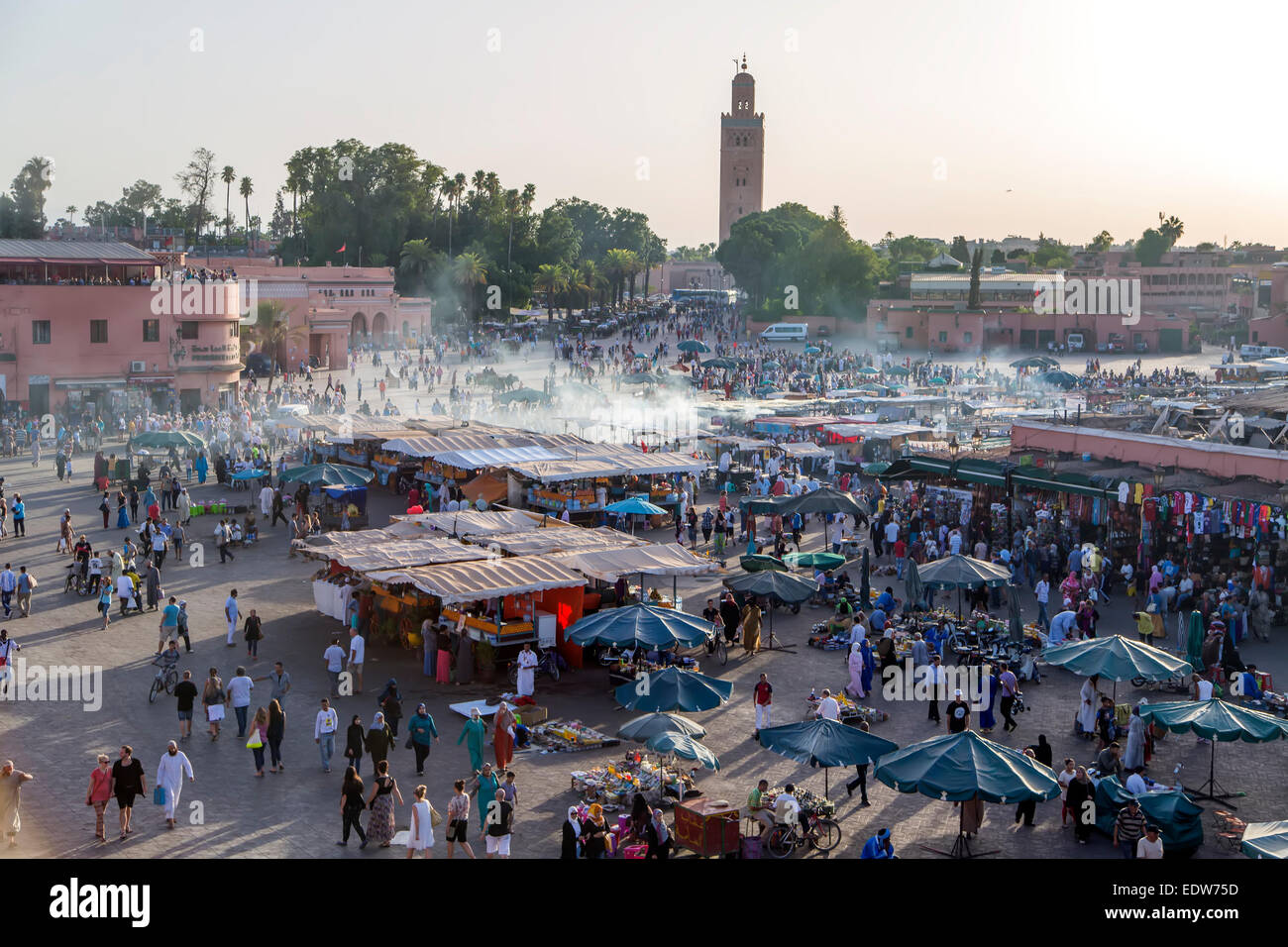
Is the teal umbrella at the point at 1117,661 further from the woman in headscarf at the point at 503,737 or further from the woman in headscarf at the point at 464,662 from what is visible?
the woman in headscarf at the point at 464,662

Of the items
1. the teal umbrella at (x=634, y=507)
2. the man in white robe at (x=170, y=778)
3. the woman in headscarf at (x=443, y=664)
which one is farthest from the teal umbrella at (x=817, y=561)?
the man in white robe at (x=170, y=778)

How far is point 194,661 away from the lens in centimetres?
1970

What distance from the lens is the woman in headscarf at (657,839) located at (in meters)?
12.8

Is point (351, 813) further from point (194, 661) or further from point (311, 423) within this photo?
point (311, 423)

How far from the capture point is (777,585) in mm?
21234

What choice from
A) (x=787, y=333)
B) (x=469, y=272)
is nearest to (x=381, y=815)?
(x=787, y=333)

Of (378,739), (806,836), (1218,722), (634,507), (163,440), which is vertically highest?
(163,440)

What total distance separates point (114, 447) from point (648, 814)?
3353cm

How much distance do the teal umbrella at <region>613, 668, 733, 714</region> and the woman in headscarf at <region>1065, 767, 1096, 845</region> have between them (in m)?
4.07

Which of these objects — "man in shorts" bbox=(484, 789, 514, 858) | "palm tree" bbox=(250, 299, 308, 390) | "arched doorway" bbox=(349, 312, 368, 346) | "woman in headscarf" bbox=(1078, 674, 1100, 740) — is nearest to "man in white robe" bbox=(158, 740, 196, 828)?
"man in shorts" bbox=(484, 789, 514, 858)

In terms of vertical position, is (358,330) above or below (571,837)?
above

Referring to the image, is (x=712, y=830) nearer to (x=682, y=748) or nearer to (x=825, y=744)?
(x=682, y=748)

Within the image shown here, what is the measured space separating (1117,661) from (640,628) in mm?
6038

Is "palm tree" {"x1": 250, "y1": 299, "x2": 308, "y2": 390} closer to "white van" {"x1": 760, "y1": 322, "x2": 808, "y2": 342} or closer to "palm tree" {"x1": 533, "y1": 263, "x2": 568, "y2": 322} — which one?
"palm tree" {"x1": 533, "y1": 263, "x2": 568, "y2": 322}
